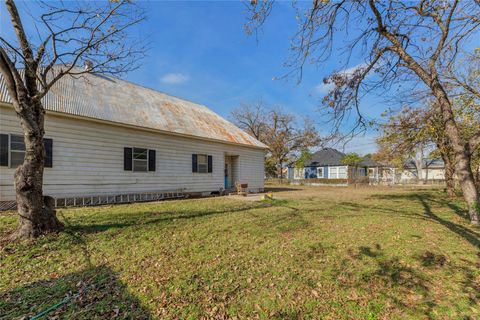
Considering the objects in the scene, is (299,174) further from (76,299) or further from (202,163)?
(76,299)

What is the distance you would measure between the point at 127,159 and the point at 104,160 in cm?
97

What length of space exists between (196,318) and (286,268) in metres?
1.80

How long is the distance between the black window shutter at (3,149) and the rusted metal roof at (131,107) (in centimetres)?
127

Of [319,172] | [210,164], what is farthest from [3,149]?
[319,172]

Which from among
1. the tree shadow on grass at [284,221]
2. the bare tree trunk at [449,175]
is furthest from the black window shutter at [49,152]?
the bare tree trunk at [449,175]

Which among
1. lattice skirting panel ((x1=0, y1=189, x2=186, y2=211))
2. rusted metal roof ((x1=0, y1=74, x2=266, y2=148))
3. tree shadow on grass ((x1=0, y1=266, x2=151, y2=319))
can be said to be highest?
rusted metal roof ((x1=0, y1=74, x2=266, y2=148))

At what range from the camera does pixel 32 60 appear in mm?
5094

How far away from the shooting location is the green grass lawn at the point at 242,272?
2.97 meters

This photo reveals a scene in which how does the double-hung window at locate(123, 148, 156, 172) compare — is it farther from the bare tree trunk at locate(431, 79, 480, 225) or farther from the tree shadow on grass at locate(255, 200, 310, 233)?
the bare tree trunk at locate(431, 79, 480, 225)

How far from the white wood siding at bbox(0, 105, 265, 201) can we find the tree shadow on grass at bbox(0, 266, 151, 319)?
22.7 ft

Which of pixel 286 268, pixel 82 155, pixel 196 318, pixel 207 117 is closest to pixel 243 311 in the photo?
pixel 196 318

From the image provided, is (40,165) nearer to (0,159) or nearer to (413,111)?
(0,159)

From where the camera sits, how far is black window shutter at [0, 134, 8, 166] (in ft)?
25.9

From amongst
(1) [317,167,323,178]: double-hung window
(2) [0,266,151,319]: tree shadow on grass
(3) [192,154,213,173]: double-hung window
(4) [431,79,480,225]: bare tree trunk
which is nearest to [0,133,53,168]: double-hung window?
(2) [0,266,151,319]: tree shadow on grass
